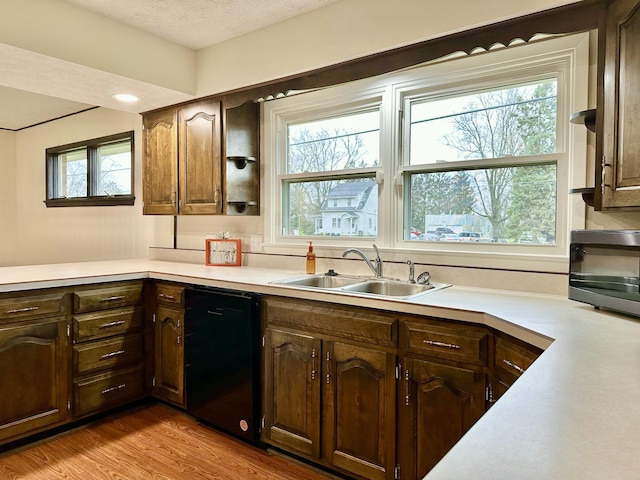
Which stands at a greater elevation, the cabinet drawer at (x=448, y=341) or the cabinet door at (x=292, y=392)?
the cabinet drawer at (x=448, y=341)

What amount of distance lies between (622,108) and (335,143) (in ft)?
5.57

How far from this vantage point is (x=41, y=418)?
8.07 ft

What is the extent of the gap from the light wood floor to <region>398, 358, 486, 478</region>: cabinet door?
1.86 feet

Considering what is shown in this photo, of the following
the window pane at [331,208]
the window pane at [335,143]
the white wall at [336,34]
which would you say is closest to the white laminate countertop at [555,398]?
the window pane at [331,208]

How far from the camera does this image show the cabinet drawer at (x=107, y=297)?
262 cm

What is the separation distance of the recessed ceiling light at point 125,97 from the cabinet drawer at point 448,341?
257cm

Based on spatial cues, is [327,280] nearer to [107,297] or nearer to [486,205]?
[486,205]

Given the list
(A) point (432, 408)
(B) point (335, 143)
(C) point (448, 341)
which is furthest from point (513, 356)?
(B) point (335, 143)

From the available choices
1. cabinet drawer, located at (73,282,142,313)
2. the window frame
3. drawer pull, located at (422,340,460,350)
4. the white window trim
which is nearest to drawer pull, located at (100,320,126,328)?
cabinet drawer, located at (73,282,142,313)

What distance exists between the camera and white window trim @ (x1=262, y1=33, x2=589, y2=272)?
2.03 meters

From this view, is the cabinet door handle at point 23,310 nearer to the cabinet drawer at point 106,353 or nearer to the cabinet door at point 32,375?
the cabinet door at point 32,375

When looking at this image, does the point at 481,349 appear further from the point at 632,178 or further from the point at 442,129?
the point at 442,129

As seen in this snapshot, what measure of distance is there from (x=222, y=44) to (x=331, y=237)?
1545 mm

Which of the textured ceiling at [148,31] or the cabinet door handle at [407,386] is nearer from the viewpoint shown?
the cabinet door handle at [407,386]
